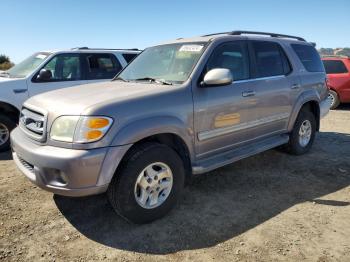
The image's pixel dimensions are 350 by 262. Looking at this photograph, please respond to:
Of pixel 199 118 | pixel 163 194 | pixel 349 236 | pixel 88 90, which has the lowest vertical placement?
pixel 349 236

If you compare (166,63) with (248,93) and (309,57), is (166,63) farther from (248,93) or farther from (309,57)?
(309,57)

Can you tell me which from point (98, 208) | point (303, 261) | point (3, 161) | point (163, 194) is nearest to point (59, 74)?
point (3, 161)

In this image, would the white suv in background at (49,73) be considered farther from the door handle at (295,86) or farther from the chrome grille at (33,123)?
the door handle at (295,86)

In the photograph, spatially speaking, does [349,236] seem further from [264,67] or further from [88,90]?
[88,90]

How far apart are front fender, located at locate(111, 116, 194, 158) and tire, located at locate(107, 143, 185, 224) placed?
155 millimetres

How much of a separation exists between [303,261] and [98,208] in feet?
7.10

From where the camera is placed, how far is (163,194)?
11.3 feet

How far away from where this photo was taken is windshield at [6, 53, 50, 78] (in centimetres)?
624

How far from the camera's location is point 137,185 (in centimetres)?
324

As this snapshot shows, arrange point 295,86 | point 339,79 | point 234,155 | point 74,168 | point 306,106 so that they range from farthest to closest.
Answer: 1. point 339,79
2. point 306,106
3. point 295,86
4. point 234,155
5. point 74,168

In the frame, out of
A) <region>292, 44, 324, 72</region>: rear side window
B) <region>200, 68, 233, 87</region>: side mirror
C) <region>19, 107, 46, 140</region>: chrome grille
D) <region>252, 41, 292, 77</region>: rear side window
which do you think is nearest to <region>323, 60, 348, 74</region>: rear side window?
<region>292, 44, 324, 72</region>: rear side window

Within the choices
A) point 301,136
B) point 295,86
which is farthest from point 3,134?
point 301,136

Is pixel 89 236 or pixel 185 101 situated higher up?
pixel 185 101

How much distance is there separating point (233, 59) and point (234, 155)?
122 cm
